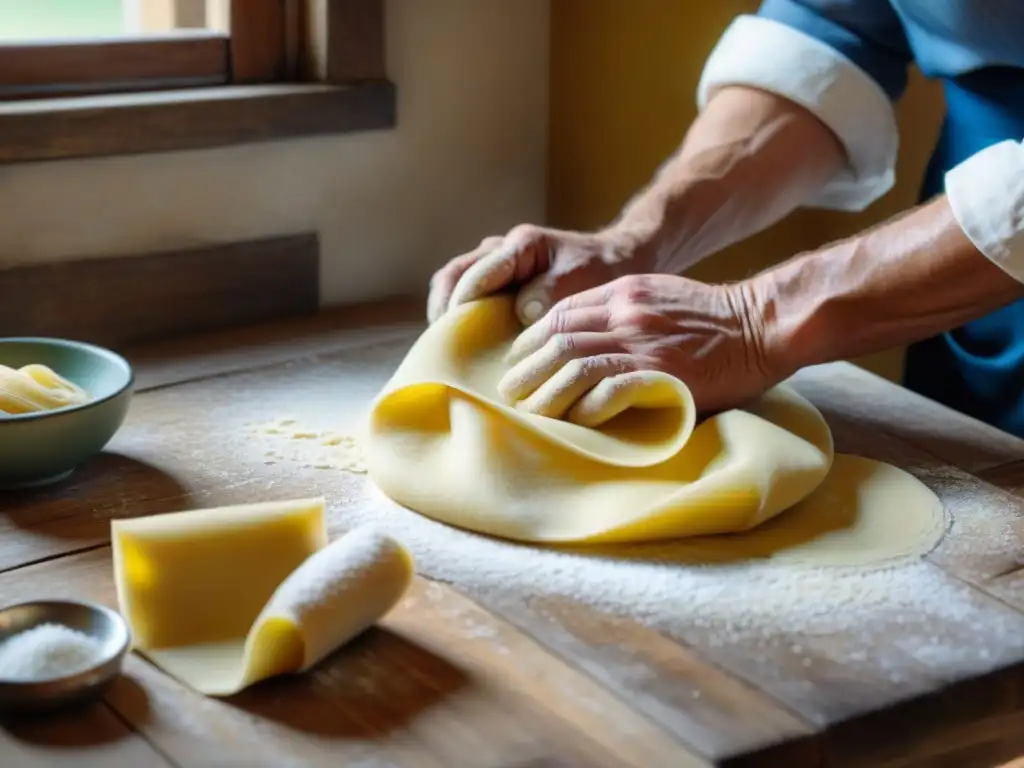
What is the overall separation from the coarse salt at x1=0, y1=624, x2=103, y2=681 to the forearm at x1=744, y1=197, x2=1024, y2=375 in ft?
1.82

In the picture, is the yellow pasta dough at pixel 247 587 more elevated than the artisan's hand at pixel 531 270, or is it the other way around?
the artisan's hand at pixel 531 270

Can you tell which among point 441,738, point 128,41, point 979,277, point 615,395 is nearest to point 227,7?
point 128,41

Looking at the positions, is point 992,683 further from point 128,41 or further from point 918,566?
point 128,41

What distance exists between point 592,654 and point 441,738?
0.12m

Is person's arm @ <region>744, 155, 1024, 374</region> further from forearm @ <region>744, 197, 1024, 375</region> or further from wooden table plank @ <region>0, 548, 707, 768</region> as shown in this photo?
wooden table plank @ <region>0, 548, 707, 768</region>

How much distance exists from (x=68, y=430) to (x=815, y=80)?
0.74m

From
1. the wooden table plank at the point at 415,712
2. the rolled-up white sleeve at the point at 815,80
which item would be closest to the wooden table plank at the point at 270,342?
the rolled-up white sleeve at the point at 815,80

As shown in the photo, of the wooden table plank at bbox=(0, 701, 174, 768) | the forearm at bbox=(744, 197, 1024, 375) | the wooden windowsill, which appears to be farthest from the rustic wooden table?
the wooden windowsill

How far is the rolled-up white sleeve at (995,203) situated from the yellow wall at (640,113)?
1.65ft

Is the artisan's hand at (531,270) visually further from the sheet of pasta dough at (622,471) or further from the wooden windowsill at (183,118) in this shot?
the wooden windowsill at (183,118)

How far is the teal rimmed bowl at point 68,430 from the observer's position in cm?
89

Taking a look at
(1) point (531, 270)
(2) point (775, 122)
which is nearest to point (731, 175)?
(2) point (775, 122)

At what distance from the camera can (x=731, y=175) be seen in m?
1.27

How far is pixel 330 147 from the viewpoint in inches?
54.7
